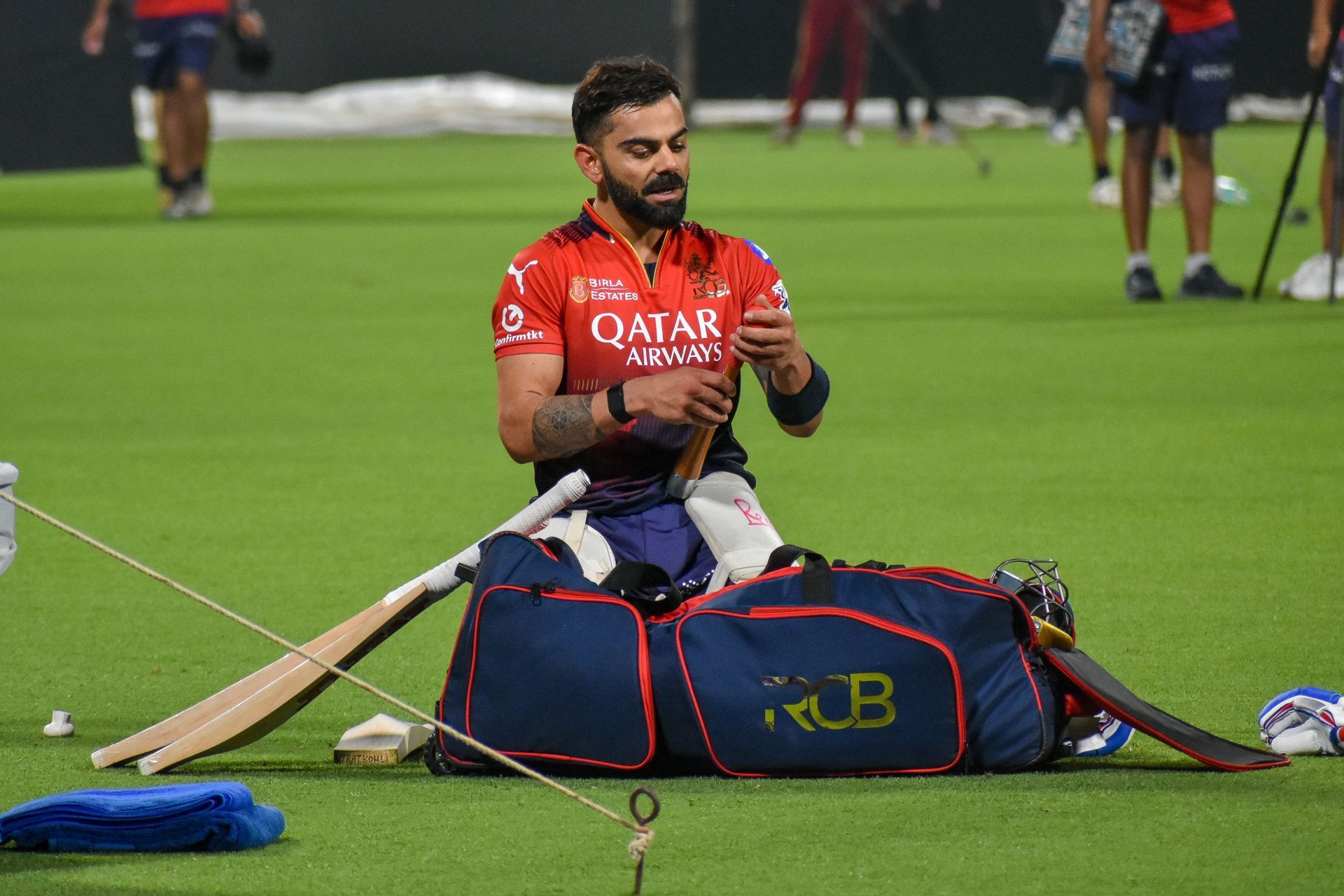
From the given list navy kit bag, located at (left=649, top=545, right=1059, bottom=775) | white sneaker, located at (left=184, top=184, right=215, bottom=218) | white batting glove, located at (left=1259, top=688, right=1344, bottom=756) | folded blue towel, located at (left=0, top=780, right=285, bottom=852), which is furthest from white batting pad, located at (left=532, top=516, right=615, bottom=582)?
white sneaker, located at (left=184, top=184, right=215, bottom=218)

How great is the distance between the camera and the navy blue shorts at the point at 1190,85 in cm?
951

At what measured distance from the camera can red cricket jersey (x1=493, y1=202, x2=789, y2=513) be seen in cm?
389

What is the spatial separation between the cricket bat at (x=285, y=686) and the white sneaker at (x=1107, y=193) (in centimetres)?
1187

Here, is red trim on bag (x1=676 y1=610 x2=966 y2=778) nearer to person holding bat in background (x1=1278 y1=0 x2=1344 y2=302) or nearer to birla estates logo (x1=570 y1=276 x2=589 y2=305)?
birla estates logo (x1=570 y1=276 x2=589 y2=305)

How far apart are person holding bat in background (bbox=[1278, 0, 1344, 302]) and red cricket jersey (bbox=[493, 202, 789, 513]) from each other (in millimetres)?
5825

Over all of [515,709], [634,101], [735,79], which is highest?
[634,101]

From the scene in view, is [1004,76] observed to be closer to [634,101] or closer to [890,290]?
[890,290]

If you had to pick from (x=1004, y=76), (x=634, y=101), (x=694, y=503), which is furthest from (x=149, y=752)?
(x=1004, y=76)

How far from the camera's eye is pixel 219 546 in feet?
18.1

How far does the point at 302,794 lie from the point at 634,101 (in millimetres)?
1401

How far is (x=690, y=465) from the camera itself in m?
3.89

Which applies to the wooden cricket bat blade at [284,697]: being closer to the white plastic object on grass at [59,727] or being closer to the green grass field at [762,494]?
the green grass field at [762,494]

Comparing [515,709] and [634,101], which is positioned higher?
[634,101]

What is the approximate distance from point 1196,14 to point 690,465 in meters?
6.47
